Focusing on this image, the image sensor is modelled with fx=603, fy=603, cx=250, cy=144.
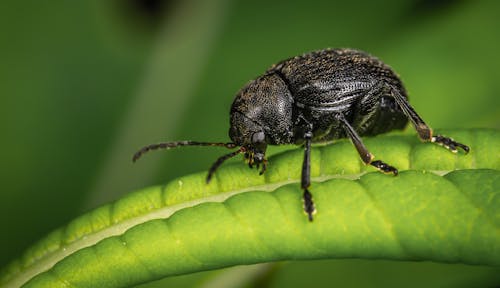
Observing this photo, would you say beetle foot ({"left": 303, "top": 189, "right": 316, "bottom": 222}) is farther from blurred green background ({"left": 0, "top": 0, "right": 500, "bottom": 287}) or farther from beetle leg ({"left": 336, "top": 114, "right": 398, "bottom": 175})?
blurred green background ({"left": 0, "top": 0, "right": 500, "bottom": 287})

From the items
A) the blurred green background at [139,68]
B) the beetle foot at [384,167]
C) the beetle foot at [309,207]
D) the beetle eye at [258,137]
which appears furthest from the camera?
the blurred green background at [139,68]

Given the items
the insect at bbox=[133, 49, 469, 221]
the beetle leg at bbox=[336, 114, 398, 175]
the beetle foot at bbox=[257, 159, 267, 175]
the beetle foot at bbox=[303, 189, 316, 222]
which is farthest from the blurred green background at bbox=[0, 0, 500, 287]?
the beetle foot at bbox=[303, 189, 316, 222]

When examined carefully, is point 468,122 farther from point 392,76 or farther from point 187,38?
point 187,38

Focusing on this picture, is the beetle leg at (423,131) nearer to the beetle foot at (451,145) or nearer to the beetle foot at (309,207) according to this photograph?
the beetle foot at (451,145)

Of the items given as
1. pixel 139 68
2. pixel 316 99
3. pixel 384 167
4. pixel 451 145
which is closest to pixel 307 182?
pixel 384 167

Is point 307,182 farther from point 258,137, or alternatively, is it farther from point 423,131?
point 258,137

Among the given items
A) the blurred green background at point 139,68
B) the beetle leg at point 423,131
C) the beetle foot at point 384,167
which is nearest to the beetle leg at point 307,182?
the beetle foot at point 384,167
